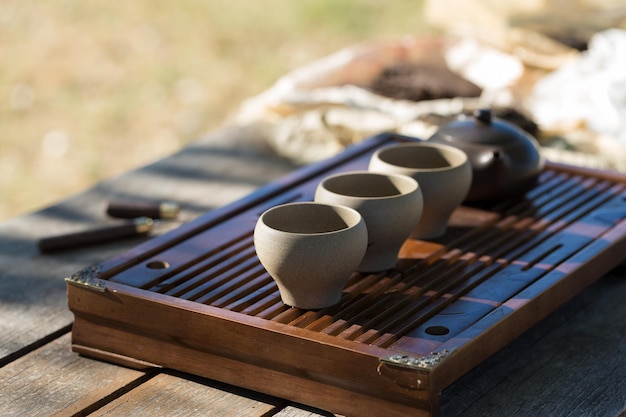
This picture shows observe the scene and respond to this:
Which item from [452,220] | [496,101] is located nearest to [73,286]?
[452,220]

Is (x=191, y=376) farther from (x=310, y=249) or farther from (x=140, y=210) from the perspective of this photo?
(x=140, y=210)

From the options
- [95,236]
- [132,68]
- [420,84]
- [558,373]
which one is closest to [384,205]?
[558,373]

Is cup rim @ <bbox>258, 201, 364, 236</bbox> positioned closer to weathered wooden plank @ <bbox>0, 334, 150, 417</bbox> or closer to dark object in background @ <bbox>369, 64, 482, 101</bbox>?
weathered wooden plank @ <bbox>0, 334, 150, 417</bbox>

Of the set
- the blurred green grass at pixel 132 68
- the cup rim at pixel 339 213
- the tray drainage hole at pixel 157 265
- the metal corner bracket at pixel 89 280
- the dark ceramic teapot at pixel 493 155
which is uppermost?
the cup rim at pixel 339 213

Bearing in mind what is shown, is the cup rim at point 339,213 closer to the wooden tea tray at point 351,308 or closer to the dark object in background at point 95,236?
the wooden tea tray at point 351,308

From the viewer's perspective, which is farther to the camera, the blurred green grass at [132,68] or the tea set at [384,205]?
the blurred green grass at [132,68]

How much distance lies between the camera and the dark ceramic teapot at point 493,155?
1399mm

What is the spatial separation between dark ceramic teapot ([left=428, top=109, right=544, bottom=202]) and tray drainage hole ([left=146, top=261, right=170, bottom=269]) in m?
0.45

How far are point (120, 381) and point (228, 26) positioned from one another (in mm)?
3042

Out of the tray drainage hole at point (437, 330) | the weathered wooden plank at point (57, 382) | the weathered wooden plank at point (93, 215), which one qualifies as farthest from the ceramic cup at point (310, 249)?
the weathered wooden plank at point (93, 215)

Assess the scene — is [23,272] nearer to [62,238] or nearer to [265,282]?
[62,238]

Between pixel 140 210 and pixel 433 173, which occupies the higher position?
pixel 433 173

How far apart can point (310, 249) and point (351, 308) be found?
9 centimetres

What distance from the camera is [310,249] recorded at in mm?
1017
